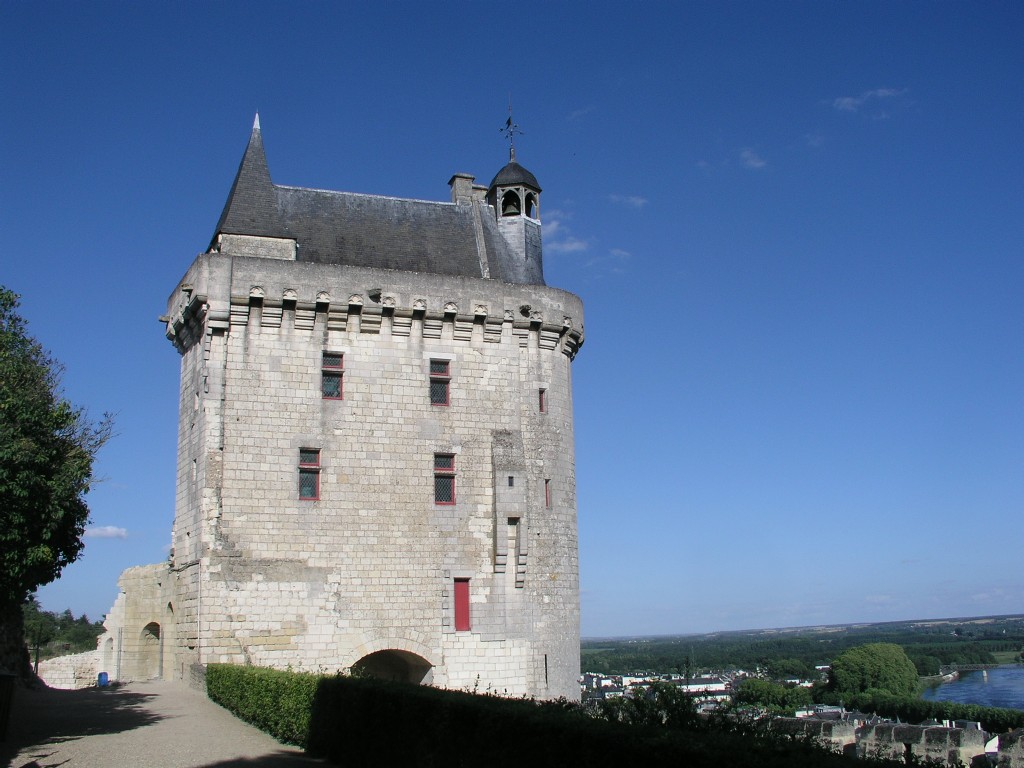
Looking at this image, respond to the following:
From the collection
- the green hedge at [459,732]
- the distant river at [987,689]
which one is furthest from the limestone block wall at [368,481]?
the distant river at [987,689]

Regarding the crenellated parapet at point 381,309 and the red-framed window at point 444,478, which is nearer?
the crenellated parapet at point 381,309

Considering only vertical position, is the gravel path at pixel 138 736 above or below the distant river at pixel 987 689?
above

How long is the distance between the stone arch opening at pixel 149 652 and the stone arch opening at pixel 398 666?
6.00 meters

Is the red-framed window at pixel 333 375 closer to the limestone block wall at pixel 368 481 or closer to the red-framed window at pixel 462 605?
the limestone block wall at pixel 368 481

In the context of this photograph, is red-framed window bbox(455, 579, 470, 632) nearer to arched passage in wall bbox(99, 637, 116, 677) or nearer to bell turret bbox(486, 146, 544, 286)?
bell turret bbox(486, 146, 544, 286)

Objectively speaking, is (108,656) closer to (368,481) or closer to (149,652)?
(149,652)

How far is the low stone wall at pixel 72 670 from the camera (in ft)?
95.5

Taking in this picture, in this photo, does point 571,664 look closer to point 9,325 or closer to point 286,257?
point 286,257

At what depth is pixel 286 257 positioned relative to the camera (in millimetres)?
22453

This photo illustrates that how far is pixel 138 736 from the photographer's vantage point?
49.4 ft

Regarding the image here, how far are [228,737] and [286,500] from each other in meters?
6.40

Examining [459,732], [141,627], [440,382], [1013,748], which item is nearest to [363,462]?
[440,382]

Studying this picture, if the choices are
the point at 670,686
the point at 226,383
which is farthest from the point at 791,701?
the point at 670,686

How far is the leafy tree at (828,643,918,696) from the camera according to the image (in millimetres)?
100000
